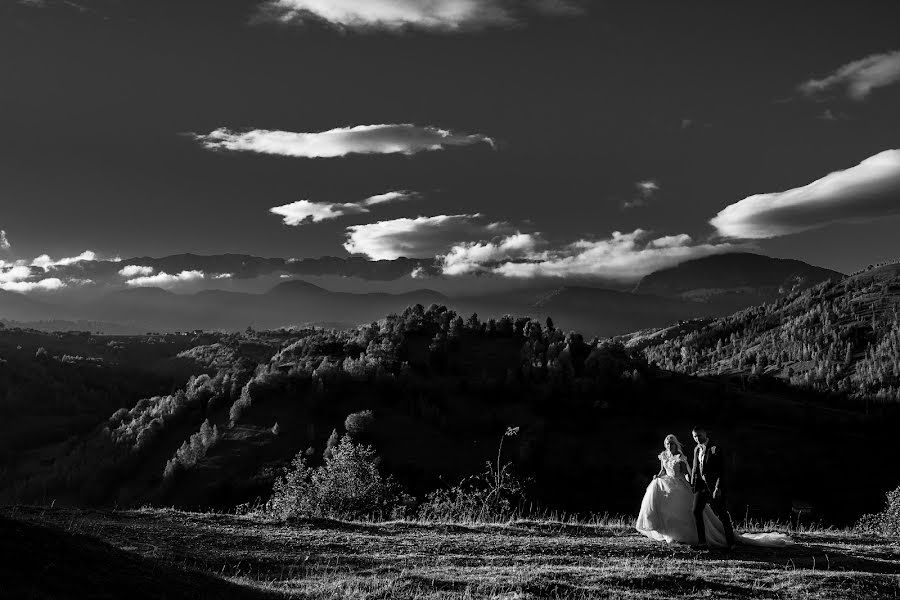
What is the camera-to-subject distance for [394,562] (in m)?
18.0

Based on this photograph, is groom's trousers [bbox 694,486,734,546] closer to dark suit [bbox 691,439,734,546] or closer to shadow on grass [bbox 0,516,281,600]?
dark suit [bbox 691,439,734,546]

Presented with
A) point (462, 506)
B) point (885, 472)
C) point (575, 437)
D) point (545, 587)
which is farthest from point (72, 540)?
point (885, 472)

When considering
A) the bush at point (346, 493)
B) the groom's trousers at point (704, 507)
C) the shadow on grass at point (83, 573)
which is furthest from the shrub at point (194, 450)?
the shadow on grass at point (83, 573)

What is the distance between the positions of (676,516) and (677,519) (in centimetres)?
10

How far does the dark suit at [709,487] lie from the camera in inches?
802

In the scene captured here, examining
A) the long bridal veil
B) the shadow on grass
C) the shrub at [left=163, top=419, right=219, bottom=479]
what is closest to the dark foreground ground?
the shadow on grass

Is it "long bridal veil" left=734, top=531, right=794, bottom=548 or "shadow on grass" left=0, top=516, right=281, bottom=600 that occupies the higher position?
"shadow on grass" left=0, top=516, right=281, bottom=600

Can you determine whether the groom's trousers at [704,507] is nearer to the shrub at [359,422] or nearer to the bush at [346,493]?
the bush at [346,493]

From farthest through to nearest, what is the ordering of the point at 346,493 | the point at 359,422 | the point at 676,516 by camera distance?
the point at 359,422, the point at 346,493, the point at 676,516

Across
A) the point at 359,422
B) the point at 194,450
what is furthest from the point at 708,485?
the point at 194,450

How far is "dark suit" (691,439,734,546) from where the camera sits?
20.4m

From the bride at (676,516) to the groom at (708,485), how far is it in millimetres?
352

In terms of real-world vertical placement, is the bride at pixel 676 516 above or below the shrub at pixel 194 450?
above

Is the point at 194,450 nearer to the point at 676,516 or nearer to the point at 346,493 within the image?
the point at 346,493
